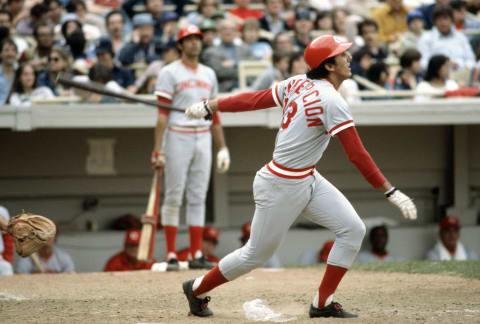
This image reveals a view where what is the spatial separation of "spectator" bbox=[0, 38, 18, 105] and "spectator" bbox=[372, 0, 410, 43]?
5.27 m

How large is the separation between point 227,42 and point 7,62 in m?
2.69

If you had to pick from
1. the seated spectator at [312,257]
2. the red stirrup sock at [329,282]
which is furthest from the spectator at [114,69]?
the red stirrup sock at [329,282]

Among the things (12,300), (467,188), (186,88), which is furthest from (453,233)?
(12,300)

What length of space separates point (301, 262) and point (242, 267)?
15.0 ft

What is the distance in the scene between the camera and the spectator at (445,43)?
995 centimetres

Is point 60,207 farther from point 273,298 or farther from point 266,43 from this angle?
point 273,298

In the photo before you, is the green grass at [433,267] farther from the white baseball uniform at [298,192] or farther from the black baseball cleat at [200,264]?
the white baseball uniform at [298,192]

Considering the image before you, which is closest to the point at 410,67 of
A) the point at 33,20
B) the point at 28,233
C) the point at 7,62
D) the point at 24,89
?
the point at 24,89

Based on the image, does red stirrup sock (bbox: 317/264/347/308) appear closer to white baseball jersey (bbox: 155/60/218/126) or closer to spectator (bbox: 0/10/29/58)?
white baseball jersey (bbox: 155/60/218/126)

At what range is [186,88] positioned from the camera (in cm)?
670

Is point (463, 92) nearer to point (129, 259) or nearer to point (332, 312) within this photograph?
point (129, 259)

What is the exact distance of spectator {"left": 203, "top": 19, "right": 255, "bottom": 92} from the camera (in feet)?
28.6

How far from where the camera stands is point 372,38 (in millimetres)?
10188

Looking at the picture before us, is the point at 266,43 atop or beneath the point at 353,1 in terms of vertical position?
beneath
